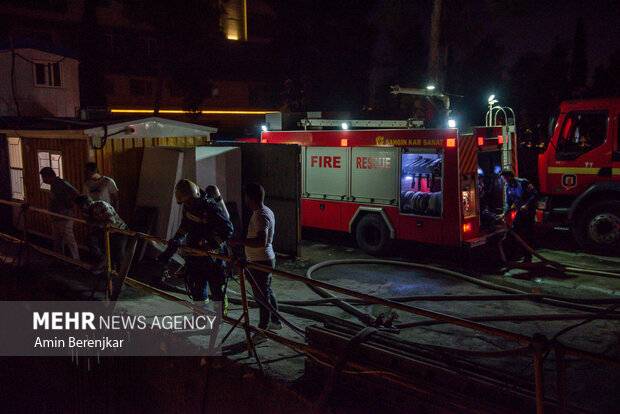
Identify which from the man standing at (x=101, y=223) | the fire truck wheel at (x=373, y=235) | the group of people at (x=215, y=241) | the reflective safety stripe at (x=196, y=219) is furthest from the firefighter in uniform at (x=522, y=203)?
the man standing at (x=101, y=223)

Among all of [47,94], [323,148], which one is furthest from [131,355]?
[47,94]

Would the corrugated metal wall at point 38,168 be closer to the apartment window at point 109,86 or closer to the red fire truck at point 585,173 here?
the red fire truck at point 585,173

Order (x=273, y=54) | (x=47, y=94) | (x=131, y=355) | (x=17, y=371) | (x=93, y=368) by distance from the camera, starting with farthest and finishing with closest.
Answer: (x=273, y=54) < (x=47, y=94) < (x=17, y=371) < (x=93, y=368) < (x=131, y=355)

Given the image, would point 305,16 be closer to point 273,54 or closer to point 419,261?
point 273,54

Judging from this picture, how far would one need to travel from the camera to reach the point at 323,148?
1078 cm

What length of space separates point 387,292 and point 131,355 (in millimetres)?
3948

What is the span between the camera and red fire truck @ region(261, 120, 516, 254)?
8.88 m

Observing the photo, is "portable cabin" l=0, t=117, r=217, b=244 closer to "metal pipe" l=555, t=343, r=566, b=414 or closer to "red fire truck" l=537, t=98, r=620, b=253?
"red fire truck" l=537, t=98, r=620, b=253

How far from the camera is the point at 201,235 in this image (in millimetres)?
5188

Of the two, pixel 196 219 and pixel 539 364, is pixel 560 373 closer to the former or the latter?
pixel 539 364

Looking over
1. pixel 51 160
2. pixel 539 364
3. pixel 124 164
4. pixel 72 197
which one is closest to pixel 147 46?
pixel 51 160

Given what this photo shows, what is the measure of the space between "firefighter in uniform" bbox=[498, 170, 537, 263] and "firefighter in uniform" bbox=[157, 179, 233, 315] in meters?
5.68

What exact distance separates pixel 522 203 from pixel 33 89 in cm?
1532

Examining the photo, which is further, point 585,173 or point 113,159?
point 585,173
